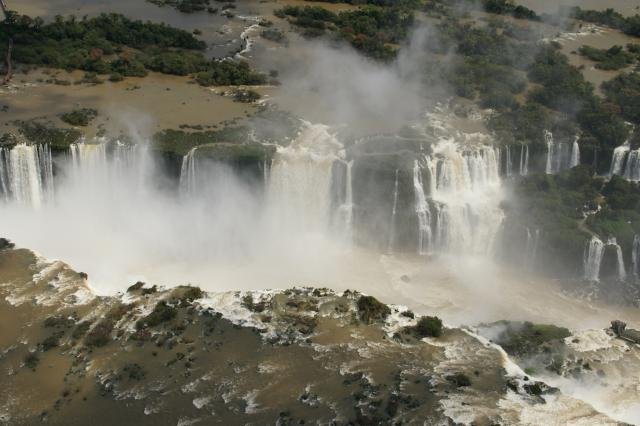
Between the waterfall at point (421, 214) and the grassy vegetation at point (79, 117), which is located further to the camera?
the grassy vegetation at point (79, 117)

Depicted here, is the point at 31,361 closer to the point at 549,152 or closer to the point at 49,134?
the point at 49,134

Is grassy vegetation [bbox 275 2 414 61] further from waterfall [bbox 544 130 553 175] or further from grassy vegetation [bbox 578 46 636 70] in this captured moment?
grassy vegetation [bbox 578 46 636 70]

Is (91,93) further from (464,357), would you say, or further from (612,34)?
(612,34)

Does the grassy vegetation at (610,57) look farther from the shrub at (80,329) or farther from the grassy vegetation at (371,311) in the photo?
the shrub at (80,329)

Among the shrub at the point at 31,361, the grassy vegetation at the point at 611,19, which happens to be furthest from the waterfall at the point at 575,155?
the shrub at the point at 31,361

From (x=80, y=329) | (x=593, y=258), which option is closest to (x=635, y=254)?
(x=593, y=258)

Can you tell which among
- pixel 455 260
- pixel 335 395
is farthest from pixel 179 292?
pixel 455 260
